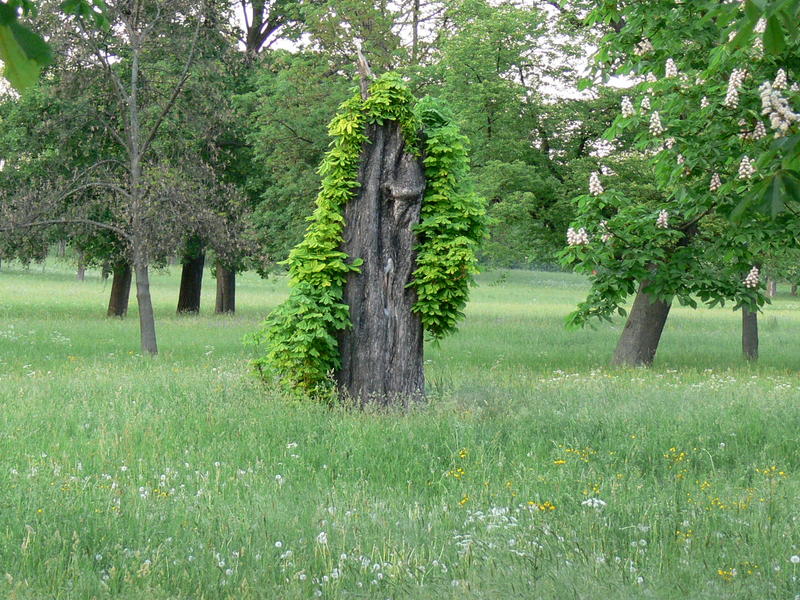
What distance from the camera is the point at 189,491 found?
6.09 m

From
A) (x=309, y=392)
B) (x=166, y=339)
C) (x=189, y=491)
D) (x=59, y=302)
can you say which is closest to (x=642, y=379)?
(x=309, y=392)

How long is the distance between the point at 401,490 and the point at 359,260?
392 centimetres

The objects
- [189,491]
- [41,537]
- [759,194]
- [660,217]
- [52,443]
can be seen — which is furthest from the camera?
[660,217]

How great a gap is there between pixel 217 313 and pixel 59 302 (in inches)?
398

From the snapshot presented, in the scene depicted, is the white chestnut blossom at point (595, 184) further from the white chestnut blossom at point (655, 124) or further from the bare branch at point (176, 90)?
the bare branch at point (176, 90)

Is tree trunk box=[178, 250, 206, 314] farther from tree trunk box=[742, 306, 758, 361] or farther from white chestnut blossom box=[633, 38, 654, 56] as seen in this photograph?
white chestnut blossom box=[633, 38, 654, 56]

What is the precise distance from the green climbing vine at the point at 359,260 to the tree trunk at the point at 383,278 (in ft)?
0.42

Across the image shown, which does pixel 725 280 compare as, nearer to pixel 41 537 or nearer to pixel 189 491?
pixel 189 491

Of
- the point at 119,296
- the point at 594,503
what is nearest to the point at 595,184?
the point at 594,503

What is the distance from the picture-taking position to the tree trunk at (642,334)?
16234mm

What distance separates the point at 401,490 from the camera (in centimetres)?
633

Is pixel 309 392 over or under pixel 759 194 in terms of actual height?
under

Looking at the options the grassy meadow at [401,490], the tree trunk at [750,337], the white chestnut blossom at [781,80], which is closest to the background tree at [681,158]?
the white chestnut blossom at [781,80]

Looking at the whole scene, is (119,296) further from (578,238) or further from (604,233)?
(578,238)
